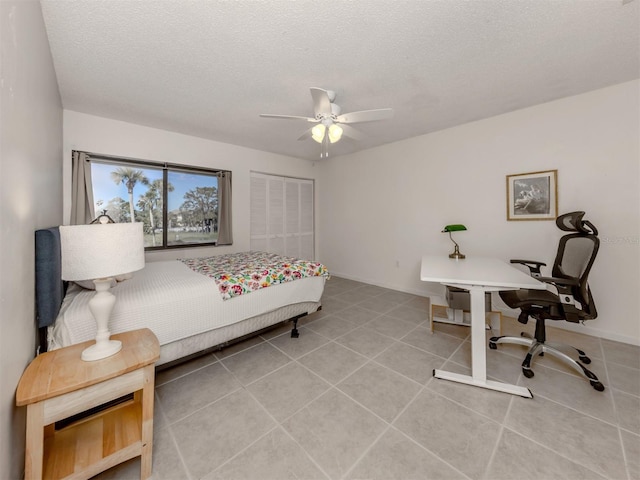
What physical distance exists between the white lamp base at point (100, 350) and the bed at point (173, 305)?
36cm

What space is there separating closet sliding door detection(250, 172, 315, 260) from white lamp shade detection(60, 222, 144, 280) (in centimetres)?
339

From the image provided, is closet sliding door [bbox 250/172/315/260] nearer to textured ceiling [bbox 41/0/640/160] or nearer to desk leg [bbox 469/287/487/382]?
textured ceiling [bbox 41/0/640/160]

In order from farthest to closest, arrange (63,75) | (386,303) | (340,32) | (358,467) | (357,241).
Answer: (357,241) < (386,303) < (63,75) < (340,32) < (358,467)

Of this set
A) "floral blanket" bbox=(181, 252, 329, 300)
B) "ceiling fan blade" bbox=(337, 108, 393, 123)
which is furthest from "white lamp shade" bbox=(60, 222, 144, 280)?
"ceiling fan blade" bbox=(337, 108, 393, 123)

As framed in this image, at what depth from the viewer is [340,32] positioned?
1696mm

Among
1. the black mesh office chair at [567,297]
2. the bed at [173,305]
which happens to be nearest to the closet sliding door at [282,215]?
the bed at [173,305]


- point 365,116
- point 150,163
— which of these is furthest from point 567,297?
point 150,163

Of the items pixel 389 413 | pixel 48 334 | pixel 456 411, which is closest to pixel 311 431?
pixel 389 413

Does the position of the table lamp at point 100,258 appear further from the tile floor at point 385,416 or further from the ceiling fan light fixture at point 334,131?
the ceiling fan light fixture at point 334,131

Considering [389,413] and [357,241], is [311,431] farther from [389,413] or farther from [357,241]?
[357,241]

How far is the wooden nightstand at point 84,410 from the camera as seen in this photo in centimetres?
93

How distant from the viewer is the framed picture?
9.12 feet

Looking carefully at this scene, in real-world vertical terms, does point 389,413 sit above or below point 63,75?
below

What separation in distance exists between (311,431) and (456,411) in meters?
0.96
